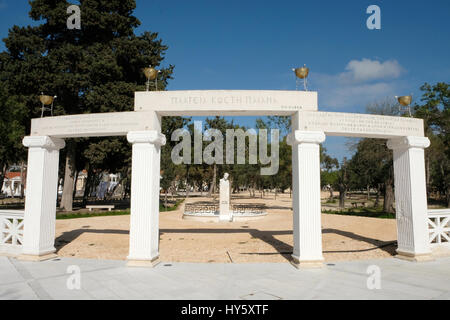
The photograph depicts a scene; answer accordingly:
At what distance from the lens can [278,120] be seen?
41.6 metres

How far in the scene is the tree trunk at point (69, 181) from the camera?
24.7 meters

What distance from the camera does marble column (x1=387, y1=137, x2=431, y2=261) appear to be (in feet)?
28.5

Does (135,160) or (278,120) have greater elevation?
(278,120)

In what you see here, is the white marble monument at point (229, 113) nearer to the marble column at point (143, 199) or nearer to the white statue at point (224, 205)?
the marble column at point (143, 199)

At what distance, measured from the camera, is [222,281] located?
21.4ft

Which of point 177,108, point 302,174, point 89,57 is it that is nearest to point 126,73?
point 89,57

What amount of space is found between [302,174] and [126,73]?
22.9 metres

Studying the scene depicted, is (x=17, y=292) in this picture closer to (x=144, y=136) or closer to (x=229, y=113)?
(x=144, y=136)

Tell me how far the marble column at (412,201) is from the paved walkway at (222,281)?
598 millimetres

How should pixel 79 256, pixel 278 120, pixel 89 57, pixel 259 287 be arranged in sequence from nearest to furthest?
pixel 259 287 < pixel 79 256 < pixel 89 57 < pixel 278 120

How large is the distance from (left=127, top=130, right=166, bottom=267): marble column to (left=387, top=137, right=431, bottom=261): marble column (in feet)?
25.8

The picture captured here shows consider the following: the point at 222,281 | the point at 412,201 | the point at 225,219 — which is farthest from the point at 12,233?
the point at 412,201

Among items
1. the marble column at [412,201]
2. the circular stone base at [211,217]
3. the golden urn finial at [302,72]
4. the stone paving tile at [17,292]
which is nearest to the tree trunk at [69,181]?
the circular stone base at [211,217]
